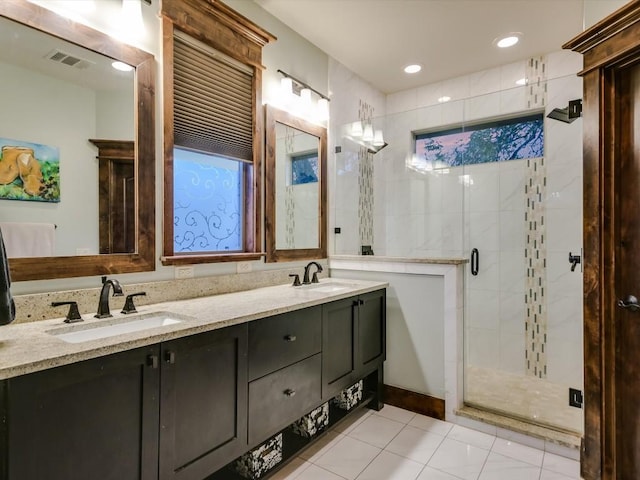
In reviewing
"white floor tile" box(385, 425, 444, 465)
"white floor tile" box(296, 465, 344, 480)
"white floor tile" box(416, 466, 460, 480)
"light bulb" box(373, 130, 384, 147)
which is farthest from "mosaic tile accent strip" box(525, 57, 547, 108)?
"white floor tile" box(296, 465, 344, 480)

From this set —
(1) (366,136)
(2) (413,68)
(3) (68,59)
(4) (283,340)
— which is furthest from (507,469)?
(2) (413,68)

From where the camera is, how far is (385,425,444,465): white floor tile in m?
2.15

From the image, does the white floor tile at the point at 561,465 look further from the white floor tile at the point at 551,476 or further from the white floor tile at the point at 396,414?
the white floor tile at the point at 396,414

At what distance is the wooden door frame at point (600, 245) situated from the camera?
6.07 feet

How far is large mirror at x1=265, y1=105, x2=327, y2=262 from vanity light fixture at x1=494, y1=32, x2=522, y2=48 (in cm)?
157

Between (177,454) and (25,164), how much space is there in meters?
1.30

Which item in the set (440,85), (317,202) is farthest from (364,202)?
(440,85)

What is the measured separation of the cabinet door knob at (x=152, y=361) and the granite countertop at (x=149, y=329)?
5 centimetres

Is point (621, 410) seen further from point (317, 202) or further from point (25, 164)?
point (25, 164)

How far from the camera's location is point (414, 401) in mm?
2699

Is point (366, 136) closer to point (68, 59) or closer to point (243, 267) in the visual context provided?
point (243, 267)

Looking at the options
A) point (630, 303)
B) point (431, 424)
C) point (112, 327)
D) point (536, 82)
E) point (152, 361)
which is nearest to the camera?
point (152, 361)

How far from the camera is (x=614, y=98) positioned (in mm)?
1852

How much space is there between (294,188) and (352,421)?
1.74 metres
